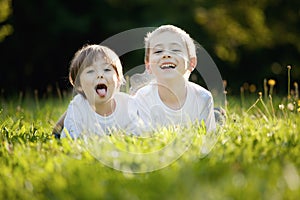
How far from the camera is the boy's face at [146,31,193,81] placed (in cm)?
363

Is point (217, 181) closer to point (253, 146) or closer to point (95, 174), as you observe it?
point (95, 174)

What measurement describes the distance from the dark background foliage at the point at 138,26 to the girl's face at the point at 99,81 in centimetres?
670

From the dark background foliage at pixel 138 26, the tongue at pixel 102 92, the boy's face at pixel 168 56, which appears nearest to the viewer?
the tongue at pixel 102 92

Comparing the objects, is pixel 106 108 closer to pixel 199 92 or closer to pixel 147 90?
pixel 147 90

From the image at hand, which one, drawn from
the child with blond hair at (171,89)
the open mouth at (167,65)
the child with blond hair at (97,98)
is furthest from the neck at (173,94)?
the child with blond hair at (97,98)

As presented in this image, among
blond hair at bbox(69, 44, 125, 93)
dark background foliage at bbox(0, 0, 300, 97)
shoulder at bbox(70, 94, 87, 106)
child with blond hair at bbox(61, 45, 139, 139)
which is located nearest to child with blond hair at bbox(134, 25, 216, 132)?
child with blond hair at bbox(61, 45, 139, 139)

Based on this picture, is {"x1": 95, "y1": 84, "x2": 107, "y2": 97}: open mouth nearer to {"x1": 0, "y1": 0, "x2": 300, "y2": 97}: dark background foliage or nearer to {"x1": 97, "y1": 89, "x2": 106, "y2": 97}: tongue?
{"x1": 97, "y1": 89, "x2": 106, "y2": 97}: tongue

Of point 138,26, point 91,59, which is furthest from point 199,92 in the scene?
point 138,26

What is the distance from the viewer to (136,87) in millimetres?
4223

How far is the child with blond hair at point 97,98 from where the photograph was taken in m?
3.55

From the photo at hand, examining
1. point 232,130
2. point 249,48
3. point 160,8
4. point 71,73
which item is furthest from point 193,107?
point 249,48

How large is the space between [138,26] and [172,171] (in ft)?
27.9

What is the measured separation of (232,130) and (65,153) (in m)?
1.05

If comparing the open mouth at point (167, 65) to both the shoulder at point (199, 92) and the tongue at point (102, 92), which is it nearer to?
the shoulder at point (199, 92)
